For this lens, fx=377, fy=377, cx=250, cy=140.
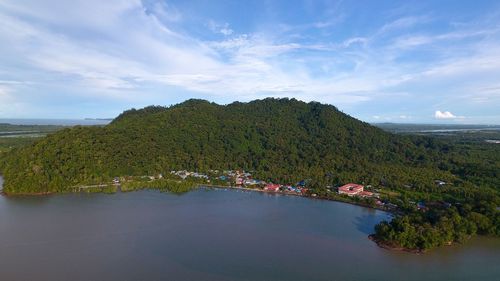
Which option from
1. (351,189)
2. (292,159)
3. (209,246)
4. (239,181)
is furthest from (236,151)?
(209,246)

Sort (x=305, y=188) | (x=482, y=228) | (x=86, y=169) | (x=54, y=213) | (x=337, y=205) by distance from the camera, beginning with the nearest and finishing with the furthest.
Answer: (x=482, y=228) → (x=54, y=213) → (x=337, y=205) → (x=305, y=188) → (x=86, y=169)

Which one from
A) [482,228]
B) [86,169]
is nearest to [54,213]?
A: [86,169]

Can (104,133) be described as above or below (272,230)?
above

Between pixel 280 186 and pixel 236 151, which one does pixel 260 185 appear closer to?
pixel 280 186

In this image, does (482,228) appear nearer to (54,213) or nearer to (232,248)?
(232,248)

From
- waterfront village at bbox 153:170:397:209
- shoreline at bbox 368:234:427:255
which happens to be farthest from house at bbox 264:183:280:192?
shoreline at bbox 368:234:427:255

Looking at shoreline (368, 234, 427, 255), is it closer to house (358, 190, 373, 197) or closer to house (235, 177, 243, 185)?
house (358, 190, 373, 197)

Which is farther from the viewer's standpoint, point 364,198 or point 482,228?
point 364,198
